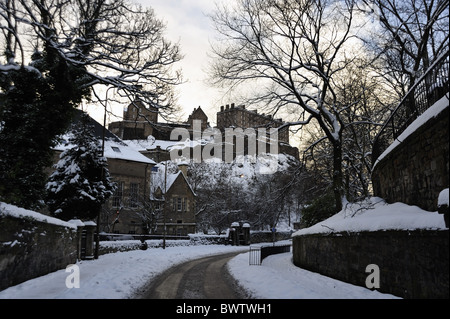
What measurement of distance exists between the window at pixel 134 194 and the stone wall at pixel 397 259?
102 ft

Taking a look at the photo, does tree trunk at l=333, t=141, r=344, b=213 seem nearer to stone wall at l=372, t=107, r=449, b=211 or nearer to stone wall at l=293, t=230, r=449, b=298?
stone wall at l=293, t=230, r=449, b=298

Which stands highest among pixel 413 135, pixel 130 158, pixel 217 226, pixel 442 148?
pixel 130 158

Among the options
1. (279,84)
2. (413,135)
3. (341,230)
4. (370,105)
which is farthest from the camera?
(370,105)

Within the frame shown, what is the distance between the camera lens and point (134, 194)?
135 feet

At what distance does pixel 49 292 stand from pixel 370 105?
23554 mm

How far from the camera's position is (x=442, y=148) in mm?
7020

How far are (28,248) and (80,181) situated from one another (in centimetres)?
1240

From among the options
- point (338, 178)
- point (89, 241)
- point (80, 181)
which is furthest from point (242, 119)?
point (89, 241)

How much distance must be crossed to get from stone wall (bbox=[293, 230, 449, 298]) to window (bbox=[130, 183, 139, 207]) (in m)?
31.1

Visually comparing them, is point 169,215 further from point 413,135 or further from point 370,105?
point 413,135

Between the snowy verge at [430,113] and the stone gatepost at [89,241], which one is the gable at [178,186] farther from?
the snowy verge at [430,113]

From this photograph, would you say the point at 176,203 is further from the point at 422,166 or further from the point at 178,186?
the point at 422,166

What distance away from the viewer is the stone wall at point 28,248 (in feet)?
28.0
